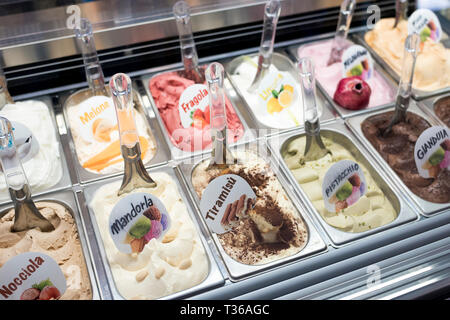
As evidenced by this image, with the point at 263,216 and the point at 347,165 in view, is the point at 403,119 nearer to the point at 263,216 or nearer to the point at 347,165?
the point at 347,165

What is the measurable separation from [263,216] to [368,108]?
67 cm

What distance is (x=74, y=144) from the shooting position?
1.68 meters

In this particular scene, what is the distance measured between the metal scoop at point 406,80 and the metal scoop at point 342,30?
37cm

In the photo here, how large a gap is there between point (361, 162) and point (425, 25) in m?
0.73

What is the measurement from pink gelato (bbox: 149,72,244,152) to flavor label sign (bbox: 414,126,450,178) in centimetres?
59

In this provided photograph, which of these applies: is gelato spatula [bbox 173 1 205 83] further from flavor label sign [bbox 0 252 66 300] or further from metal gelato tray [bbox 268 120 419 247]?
flavor label sign [bbox 0 252 66 300]

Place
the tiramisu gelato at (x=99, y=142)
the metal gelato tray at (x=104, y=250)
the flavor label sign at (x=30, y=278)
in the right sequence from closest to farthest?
the flavor label sign at (x=30, y=278) → the metal gelato tray at (x=104, y=250) → the tiramisu gelato at (x=99, y=142)

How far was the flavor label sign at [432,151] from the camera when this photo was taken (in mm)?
1481

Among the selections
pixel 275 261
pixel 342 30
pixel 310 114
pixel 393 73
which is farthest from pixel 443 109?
pixel 275 261

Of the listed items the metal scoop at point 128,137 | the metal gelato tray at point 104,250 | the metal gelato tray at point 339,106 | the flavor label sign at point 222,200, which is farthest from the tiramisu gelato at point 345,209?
the metal scoop at point 128,137

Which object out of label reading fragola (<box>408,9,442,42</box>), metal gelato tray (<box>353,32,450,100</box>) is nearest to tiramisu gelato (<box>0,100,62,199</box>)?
metal gelato tray (<box>353,32,450,100</box>)

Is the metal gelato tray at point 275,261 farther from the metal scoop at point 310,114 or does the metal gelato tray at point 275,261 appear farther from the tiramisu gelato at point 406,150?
the tiramisu gelato at point 406,150

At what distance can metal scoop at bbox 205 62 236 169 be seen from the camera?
1307 mm
